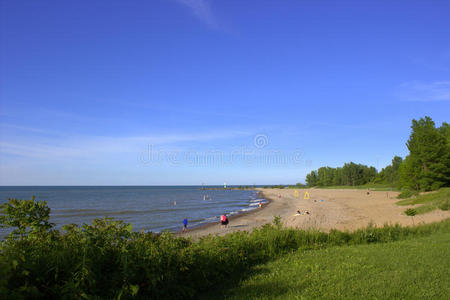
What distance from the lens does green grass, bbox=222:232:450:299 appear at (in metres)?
4.88

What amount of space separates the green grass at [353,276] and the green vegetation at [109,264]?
68 centimetres

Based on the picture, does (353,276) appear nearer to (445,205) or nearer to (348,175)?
(445,205)

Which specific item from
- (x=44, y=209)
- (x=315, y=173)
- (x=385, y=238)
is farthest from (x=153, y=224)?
(x=315, y=173)

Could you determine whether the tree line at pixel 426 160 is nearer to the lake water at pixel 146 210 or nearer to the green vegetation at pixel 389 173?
the lake water at pixel 146 210

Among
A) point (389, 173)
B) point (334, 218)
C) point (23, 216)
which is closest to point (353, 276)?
point (23, 216)

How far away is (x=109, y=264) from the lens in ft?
13.8

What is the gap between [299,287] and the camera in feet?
17.0

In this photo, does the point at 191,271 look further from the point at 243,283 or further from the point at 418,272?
the point at 418,272

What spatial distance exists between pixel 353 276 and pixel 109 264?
4.78 meters

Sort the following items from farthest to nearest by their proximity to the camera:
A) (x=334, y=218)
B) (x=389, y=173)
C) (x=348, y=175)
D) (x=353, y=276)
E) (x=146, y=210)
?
1. (x=348, y=175)
2. (x=389, y=173)
3. (x=146, y=210)
4. (x=334, y=218)
5. (x=353, y=276)

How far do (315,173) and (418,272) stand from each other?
17861 centimetres

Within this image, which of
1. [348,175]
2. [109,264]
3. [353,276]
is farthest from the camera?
[348,175]

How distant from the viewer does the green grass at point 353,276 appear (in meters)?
4.88

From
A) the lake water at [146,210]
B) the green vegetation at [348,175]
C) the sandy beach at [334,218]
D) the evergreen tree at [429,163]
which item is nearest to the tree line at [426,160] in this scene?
the evergreen tree at [429,163]
